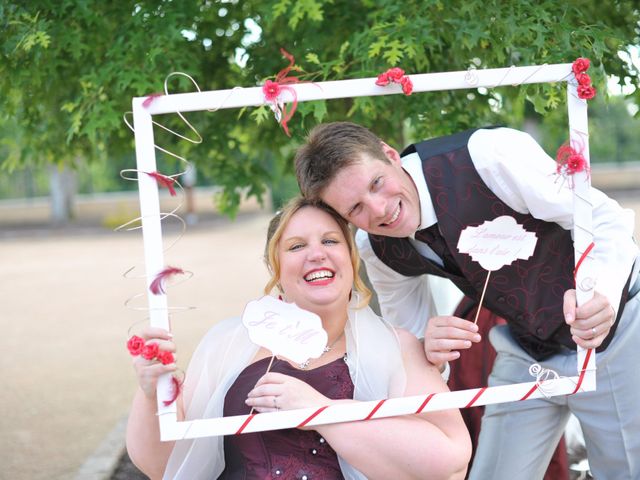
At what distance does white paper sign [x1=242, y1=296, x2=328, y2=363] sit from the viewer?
2.05 m

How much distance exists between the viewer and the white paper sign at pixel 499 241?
2174mm

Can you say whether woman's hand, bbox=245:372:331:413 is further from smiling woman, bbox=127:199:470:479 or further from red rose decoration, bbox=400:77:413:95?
red rose decoration, bbox=400:77:413:95

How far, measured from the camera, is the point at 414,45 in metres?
2.74

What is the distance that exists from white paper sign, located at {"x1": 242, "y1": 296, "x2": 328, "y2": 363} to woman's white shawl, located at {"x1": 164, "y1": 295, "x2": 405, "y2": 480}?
222 millimetres

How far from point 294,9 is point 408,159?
0.81 m

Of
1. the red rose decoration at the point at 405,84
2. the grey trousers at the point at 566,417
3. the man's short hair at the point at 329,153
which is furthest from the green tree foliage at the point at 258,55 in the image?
the grey trousers at the point at 566,417

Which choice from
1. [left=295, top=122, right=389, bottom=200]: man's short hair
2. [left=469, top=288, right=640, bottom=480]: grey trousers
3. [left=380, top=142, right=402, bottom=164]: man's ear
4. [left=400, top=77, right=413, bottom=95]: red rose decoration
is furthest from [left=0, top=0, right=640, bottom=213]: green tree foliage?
[left=469, top=288, right=640, bottom=480]: grey trousers

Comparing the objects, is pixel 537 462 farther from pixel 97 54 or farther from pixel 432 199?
pixel 97 54

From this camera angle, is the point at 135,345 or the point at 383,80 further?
the point at 383,80

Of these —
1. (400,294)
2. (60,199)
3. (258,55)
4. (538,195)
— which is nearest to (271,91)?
(538,195)

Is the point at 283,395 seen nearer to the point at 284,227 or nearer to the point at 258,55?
the point at 284,227

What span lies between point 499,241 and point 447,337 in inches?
11.8

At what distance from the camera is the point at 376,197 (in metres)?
2.24

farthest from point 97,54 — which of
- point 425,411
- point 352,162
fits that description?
point 425,411
